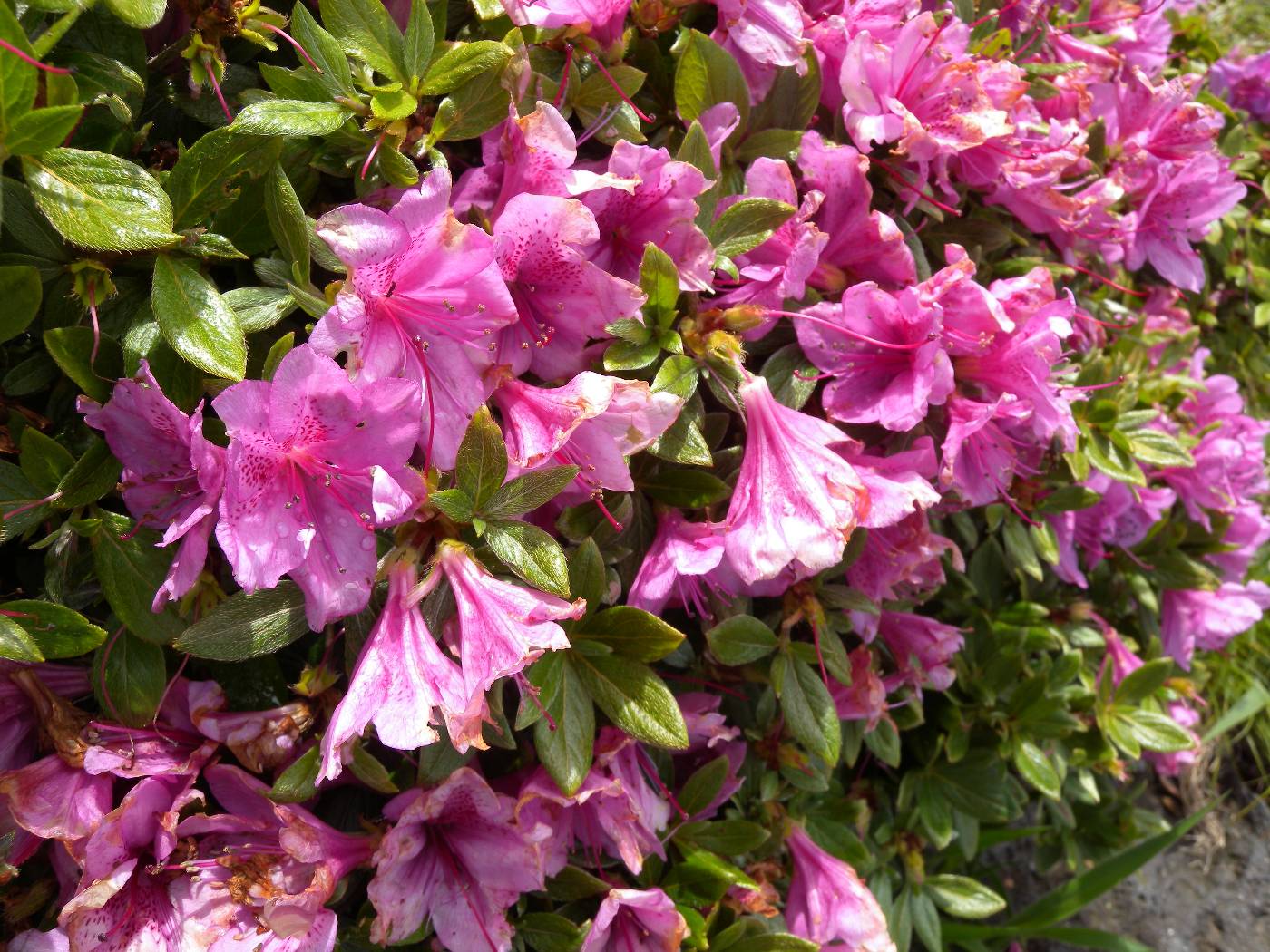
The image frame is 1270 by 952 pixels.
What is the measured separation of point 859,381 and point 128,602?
106cm

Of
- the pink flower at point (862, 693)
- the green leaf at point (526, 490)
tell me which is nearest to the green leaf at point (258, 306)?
the green leaf at point (526, 490)

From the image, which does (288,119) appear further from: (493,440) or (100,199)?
(493,440)

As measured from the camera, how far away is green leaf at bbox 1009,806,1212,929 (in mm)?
2293

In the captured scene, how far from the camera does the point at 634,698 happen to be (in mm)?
1390

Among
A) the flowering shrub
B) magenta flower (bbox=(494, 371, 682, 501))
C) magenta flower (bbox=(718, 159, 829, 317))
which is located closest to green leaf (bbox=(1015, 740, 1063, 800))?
the flowering shrub

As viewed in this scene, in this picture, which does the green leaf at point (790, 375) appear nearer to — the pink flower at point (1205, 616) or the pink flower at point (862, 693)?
the pink flower at point (862, 693)

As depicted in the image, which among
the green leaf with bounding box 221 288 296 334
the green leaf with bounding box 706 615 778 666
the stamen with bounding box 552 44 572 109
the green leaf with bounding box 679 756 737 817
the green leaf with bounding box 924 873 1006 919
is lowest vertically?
the green leaf with bounding box 924 873 1006 919

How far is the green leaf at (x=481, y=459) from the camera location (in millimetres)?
1148

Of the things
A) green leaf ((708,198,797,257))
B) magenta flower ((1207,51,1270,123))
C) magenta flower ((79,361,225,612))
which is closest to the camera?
magenta flower ((79,361,225,612))

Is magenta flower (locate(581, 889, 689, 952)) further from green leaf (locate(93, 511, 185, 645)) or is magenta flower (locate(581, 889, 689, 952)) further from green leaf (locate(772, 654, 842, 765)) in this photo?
green leaf (locate(93, 511, 185, 645))

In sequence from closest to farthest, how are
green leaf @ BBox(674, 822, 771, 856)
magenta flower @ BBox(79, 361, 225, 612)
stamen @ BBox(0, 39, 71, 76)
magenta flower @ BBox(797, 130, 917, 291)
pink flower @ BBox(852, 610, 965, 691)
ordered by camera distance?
1. stamen @ BBox(0, 39, 71, 76)
2. magenta flower @ BBox(79, 361, 225, 612)
3. magenta flower @ BBox(797, 130, 917, 291)
4. green leaf @ BBox(674, 822, 771, 856)
5. pink flower @ BBox(852, 610, 965, 691)

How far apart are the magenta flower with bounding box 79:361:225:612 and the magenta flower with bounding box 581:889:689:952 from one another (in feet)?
2.34

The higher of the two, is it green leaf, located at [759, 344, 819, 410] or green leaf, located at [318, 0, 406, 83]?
green leaf, located at [318, 0, 406, 83]

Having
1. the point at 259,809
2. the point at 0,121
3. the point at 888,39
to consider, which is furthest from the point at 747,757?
the point at 0,121
